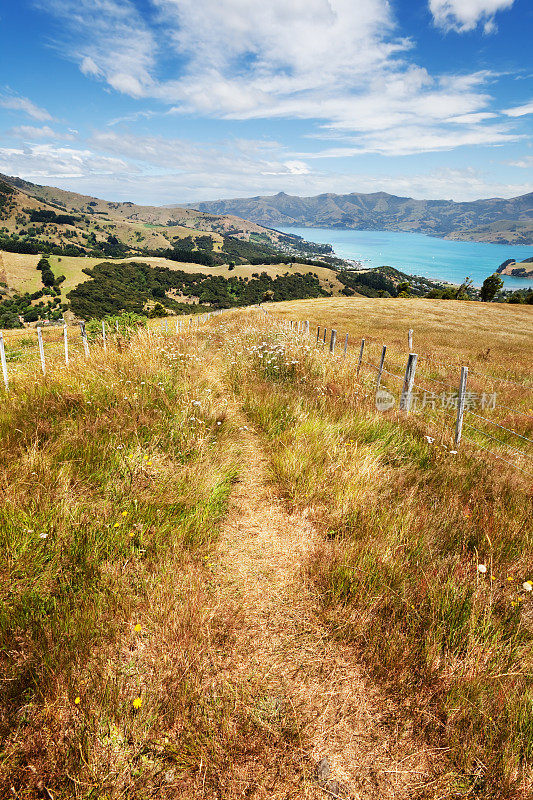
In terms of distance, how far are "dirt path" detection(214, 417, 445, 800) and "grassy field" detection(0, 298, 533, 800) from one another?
0.4 inches

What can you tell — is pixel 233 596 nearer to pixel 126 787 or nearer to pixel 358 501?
pixel 126 787

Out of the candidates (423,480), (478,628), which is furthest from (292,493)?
(478,628)

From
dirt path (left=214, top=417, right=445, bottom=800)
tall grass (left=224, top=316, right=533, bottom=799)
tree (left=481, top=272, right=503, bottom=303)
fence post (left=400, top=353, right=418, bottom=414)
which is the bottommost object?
dirt path (left=214, top=417, right=445, bottom=800)

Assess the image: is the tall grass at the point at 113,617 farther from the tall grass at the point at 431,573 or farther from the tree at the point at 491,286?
the tree at the point at 491,286

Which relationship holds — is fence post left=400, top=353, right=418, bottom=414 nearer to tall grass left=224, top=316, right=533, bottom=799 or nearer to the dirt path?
tall grass left=224, top=316, right=533, bottom=799

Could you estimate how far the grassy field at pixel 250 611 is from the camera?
1.80 meters

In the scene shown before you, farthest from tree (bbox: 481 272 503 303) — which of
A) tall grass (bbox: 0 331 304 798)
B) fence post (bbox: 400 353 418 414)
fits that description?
tall grass (bbox: 0 331 304 798)

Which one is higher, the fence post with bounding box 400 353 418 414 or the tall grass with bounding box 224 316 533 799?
the fence post with bounding box 400 353 418 414

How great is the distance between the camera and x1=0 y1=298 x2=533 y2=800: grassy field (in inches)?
71.1

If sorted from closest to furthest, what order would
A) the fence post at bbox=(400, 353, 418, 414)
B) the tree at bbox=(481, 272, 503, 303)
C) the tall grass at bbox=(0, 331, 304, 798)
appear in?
the tall grass at bbox=(0, 331, 304, 798) < the fence post at bbox=(400, 353, 418, 414) < the tree at bbox=(481, 272, 503, 303)

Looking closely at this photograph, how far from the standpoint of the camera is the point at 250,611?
8.86ft

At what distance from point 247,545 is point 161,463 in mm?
1370

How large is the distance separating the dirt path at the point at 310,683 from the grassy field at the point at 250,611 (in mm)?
11

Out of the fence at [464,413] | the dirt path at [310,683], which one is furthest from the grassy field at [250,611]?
the fence at [464,413]
